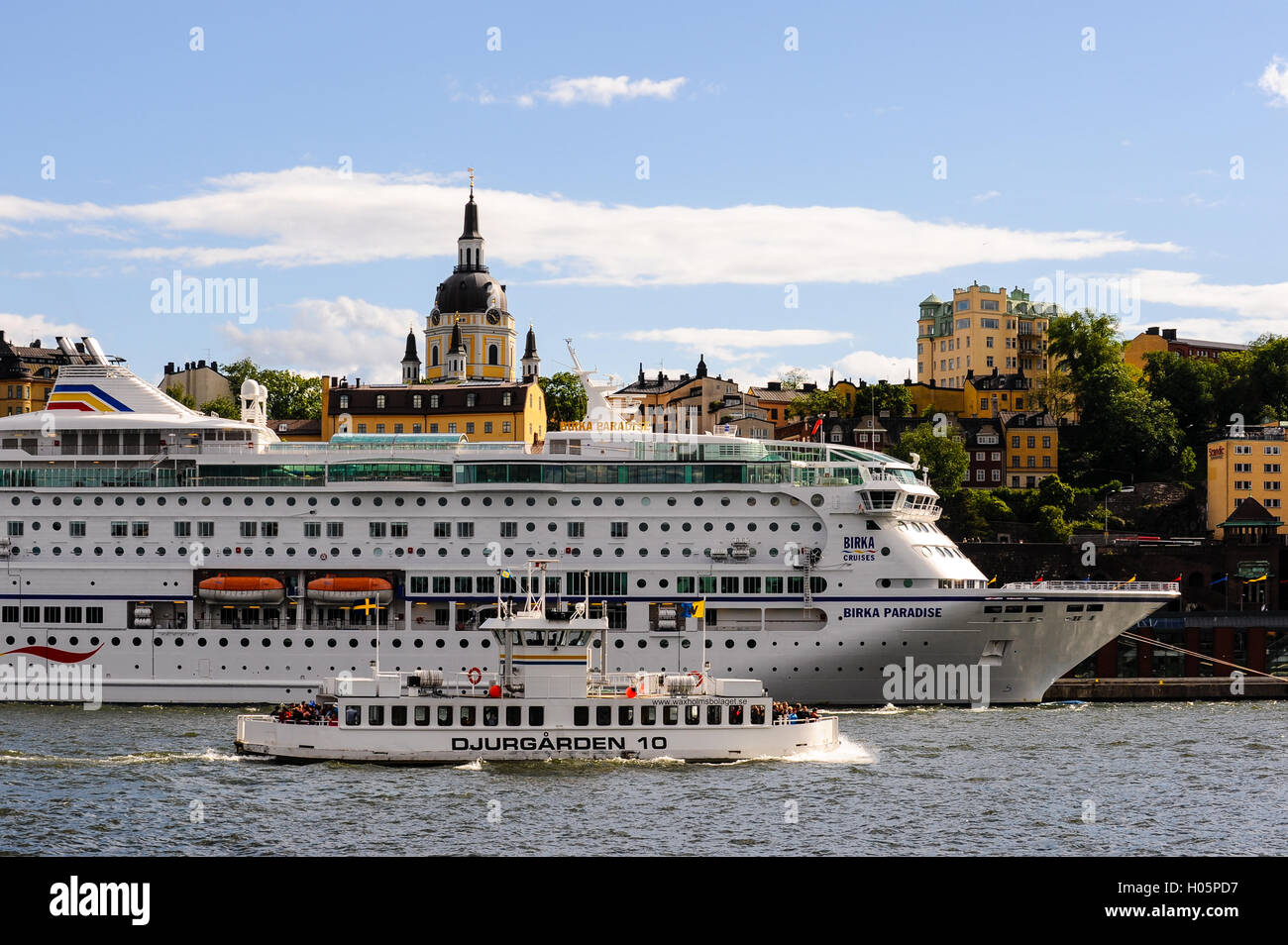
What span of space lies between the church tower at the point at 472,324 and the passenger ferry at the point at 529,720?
298 ft

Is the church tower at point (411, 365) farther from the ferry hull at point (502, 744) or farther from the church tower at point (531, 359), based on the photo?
the ferry hull at point (502, 744)

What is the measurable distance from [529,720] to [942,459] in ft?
189

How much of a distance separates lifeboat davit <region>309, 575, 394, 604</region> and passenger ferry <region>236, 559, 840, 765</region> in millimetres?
12091

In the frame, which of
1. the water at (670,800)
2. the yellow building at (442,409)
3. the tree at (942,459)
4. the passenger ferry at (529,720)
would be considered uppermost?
the yellow building at (442,409)

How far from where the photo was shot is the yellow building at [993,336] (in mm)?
122375

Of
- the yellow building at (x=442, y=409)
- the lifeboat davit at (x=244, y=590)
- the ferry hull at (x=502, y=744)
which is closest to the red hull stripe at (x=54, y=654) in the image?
the lifeboat davit at (x=244, y=590)

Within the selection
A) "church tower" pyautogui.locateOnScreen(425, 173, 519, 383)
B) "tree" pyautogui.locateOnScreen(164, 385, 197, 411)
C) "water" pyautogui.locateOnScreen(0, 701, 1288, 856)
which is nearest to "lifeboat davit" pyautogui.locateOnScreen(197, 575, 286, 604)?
"water" pyautogui.locateOnScreen(0, 701, 1288, 856)

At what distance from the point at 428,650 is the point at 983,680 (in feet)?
58.9

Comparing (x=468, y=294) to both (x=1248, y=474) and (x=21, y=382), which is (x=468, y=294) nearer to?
(x=21, y=382)

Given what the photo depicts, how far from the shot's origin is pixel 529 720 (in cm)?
3662
